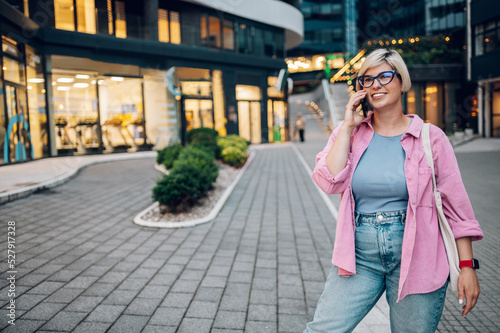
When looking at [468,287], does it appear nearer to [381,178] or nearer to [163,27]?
[381,178]

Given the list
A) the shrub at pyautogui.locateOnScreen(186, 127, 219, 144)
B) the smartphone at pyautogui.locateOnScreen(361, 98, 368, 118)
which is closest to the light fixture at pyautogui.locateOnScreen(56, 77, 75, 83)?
the shrub at pyautogui.locateOnScreen(186, 127, 219, 144)

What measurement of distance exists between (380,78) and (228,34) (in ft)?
81.4

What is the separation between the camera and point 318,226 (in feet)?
22.8

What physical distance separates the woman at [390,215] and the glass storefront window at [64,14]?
18.6 meters

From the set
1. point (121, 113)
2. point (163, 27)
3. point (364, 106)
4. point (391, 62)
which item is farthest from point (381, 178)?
point (163, 27)

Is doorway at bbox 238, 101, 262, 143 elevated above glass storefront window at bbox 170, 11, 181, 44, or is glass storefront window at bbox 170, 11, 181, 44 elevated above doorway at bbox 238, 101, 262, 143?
glass storefront window at bbox 170, 11, 181, 44

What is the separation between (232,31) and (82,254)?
22765 mm

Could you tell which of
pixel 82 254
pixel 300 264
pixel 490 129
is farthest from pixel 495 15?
pixel 82 254

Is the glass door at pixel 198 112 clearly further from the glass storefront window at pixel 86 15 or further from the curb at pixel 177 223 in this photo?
the curb at pixel 177 223

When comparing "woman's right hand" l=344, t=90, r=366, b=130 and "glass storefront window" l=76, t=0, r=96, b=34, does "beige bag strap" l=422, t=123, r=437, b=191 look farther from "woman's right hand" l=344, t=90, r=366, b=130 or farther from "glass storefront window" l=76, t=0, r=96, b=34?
"glass storefront window" l=76, t=0, r=96, b=34

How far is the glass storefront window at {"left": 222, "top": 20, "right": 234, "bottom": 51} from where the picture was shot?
2536 cm

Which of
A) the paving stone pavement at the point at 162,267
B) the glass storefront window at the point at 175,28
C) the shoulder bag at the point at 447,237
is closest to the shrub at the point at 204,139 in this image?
the paving stone pavement at the point at 162,267

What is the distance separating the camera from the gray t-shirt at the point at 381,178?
6.81 feet

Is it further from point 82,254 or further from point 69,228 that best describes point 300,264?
point 69,228
